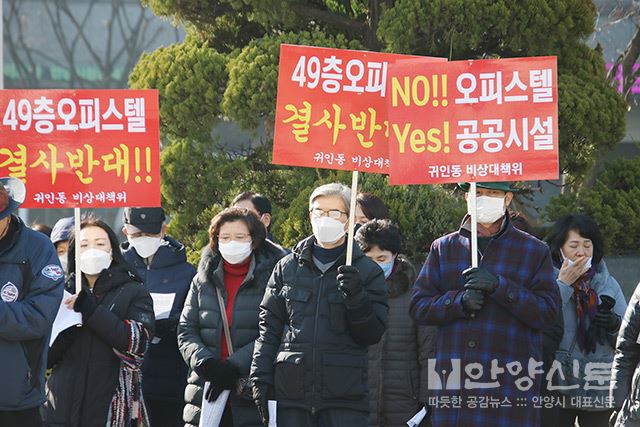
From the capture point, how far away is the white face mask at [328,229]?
7059 mm

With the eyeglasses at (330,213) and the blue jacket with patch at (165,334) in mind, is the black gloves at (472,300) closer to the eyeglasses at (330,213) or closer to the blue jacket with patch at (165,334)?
the eyeglasses at (330,213)

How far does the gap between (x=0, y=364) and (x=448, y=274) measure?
2427mm

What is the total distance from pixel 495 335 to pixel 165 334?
2.20 metres

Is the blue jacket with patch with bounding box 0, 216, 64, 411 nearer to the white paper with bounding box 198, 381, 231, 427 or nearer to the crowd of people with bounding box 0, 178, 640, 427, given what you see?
the crowd of people with bounding box 0, 178, 640, 427

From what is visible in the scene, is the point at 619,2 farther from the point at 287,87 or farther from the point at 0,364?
the point at 0,364

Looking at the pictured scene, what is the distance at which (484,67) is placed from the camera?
7.28m

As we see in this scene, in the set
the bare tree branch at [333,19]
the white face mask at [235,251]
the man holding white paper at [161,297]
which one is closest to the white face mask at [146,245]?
the man holding white paper at [161,297]

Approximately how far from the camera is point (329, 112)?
24.6ft

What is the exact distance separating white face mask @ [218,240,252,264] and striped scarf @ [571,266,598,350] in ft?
6.64

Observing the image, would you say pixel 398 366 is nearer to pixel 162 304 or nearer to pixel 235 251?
pixel 235 251

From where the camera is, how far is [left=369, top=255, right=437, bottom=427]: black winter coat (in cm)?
755

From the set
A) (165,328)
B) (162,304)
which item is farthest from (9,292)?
(162,304)

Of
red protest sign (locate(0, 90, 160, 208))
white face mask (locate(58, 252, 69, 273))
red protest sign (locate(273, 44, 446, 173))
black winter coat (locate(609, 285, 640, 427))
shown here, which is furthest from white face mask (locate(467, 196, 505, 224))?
white face mask (locate(58, 252, 69, 273))

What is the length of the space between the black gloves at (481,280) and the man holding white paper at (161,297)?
2159 millimetres
